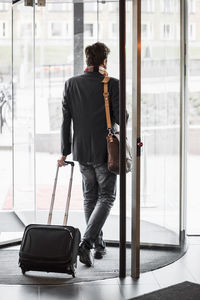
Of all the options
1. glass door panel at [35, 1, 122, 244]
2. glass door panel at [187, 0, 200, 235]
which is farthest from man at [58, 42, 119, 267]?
glass door panel at [187, 0, 200, 235]

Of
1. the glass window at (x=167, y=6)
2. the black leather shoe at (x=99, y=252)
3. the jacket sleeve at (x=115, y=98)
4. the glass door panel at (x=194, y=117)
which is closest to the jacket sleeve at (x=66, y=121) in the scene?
the jacket sleeve at (x=115, y=98)

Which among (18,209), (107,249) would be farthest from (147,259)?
(18,209)

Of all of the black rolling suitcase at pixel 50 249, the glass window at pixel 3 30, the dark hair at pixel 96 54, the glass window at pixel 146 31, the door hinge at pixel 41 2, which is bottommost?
the black rolling suitcase at pixel 50 249

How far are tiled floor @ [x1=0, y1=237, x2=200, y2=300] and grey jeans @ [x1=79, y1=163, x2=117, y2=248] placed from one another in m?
0.48

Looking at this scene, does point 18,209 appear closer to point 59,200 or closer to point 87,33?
point 59,200

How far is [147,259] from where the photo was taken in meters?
4.72

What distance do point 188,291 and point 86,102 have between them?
1.52m

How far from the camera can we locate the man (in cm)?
459

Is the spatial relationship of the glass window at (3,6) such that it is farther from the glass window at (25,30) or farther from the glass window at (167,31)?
the glass window at (167,31)

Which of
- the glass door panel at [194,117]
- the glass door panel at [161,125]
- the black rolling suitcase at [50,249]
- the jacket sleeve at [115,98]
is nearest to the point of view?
the black rolling suitcase at [50,249]

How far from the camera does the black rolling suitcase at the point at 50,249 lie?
13.8ft

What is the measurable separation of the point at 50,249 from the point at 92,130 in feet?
3.02

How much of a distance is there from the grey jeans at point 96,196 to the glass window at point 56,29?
4.80ft

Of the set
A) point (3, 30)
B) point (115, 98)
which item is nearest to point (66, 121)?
point (115, 98)
